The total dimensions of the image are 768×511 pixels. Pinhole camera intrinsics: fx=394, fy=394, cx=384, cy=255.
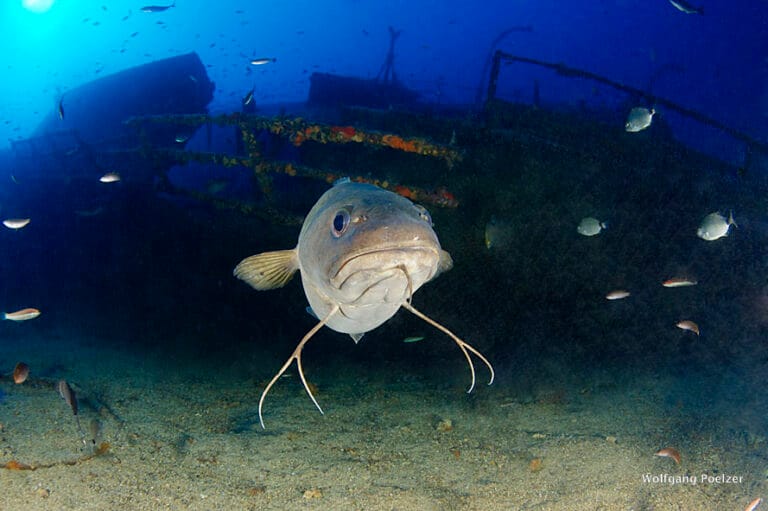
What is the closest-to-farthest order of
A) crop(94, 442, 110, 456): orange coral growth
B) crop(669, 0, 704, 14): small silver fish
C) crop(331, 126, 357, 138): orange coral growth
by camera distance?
crop(94, 442, 110, 456): orange coral growth → crop(331, 126, 357, 138): orange coral growth → crop(669, 0, 704, 14): small silver fish

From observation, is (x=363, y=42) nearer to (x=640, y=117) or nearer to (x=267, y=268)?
(x=640, y=117)

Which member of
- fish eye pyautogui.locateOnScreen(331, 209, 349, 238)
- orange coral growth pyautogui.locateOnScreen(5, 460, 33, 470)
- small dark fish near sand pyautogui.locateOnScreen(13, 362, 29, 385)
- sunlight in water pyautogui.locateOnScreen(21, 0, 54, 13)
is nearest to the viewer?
fish eye pyautogui.locateOnScreen(331, 209, 349, 238)

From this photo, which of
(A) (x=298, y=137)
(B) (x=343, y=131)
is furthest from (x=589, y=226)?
(A) (x=298, y=137)

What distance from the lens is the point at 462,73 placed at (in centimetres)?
12681

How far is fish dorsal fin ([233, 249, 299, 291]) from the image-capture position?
3.62 m

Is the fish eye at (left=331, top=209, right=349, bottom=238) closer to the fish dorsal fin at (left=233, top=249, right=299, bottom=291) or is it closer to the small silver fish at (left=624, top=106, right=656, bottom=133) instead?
the fish dorsal fin at (left=233, top=249, right=299, bottom=291)

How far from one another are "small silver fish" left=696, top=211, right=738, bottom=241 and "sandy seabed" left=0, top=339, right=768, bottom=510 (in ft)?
6.81

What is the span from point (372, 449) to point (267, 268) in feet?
6.78

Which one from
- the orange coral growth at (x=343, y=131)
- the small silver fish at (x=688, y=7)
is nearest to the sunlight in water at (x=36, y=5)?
the orange coral growth at (x=343, y=131)

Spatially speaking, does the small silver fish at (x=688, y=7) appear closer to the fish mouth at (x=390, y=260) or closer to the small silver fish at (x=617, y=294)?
the small silver fish at (x=617, y=294)

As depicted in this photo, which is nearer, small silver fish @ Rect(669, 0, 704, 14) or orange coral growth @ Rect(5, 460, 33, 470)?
orange coral growth @ Rect(5, 460, 33, 470)

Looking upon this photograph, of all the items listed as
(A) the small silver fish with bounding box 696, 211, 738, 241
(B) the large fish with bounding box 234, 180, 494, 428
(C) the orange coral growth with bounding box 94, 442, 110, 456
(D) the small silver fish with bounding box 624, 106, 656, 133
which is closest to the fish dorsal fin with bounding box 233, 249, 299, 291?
(B) the large fish with bounding box 234, 180, 494, 428

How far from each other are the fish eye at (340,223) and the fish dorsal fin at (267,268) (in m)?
1.41

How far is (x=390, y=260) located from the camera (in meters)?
2.04
